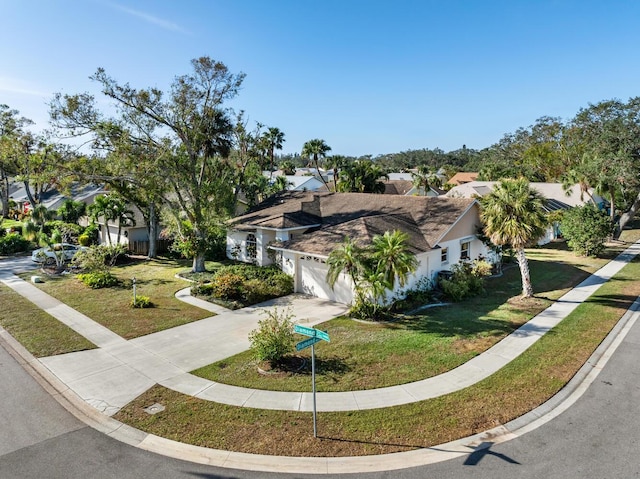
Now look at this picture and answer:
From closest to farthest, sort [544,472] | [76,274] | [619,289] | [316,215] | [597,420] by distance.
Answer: [544,472] < [597,420] < [619,289] < [76,274] < [316,215]

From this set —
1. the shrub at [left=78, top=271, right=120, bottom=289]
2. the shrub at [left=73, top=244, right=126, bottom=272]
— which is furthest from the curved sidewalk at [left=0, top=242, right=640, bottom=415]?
the shrub at [left=73, top=244, right=126, bottom=272]

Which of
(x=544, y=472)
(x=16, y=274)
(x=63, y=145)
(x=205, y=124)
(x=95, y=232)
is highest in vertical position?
(x=205, y=124)

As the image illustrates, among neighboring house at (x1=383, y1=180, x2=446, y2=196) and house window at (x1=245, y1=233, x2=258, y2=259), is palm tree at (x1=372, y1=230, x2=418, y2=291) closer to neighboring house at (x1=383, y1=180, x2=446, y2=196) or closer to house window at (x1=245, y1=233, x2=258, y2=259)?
house window at (x1=245, y1=233, x2=258, y2=259)

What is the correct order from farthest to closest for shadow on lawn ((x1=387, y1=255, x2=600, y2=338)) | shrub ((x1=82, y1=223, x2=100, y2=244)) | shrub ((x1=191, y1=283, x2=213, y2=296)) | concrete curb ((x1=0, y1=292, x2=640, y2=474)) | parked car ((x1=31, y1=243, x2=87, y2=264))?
shrub ((x1=82, y1=223, x2=100, y2=244)), parked car ((x1=31, y1=243, x2=87, y2=264)), shrub ((x1=191, y1=283, x2=213, y2=296)), shadow on lawn ((x1=387, y1=255, x2=600, y2=338)), concrete curb ((x1=0, y1=292, x2=640, y2=474))

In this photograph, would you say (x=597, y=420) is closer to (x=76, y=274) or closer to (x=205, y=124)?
(x=205, y=124)

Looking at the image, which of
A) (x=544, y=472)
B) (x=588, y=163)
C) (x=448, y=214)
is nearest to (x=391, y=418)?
(x=544, y=472)

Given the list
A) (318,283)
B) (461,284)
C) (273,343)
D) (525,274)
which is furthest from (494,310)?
(273,343)
